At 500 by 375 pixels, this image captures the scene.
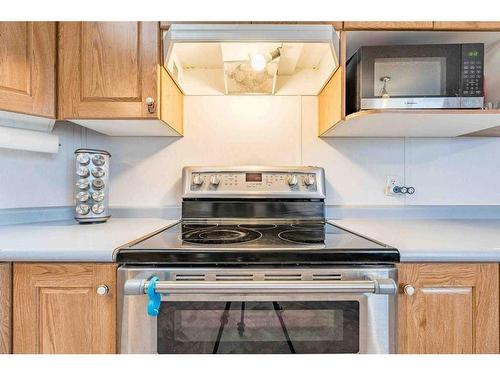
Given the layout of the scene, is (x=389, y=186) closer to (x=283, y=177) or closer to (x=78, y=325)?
(x=283, y=177)

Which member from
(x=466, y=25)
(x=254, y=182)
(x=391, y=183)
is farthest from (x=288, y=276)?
(x=466, y=25)

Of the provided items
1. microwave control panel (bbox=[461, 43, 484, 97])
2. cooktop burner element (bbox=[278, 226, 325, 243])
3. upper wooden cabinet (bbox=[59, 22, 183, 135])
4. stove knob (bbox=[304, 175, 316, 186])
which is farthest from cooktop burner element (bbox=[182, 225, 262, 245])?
microwave control panel (bbox=[461, 43, 484, 97])

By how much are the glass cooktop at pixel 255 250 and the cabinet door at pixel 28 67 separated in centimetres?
73

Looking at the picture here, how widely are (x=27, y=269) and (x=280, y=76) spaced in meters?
1.38

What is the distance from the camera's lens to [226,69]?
128 cm

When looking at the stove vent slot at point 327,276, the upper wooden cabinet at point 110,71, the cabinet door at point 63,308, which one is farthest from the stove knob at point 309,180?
the cabinet door at point 63,308

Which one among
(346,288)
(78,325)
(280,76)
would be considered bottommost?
(78,325)

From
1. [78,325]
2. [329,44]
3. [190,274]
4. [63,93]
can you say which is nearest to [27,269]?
[78,325]

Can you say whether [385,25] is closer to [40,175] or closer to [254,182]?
[254,182]

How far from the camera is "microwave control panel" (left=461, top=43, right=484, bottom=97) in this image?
→ 1.10 metres

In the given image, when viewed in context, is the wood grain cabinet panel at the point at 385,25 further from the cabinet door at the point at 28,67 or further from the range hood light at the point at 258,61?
the cabinet door at the point at 28,67

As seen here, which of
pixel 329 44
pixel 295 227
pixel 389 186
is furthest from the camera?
pixel 389 186

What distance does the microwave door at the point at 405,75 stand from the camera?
1128mm

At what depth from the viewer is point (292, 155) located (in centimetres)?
157
